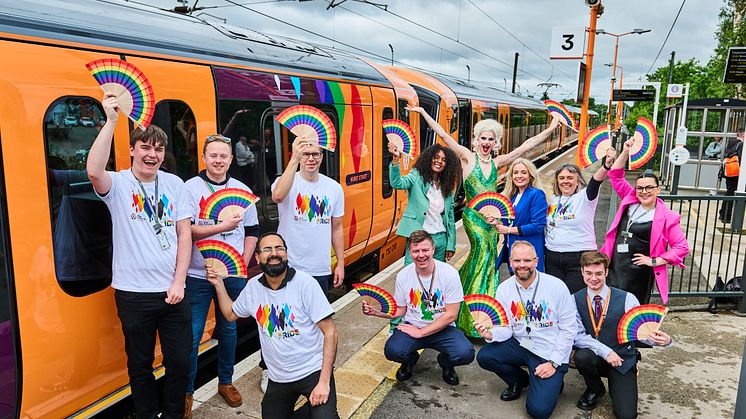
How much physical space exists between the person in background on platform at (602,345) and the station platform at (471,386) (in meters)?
0.15

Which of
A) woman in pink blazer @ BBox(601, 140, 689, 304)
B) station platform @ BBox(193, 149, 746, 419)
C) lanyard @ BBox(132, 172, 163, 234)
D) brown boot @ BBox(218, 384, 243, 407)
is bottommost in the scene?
station platform @ BBox(193, 149, 746, 419)

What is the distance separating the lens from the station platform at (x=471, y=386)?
156 inches

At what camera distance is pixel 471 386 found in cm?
436

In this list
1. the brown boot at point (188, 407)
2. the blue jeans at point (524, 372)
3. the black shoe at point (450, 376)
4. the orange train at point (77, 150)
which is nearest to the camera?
the orange train at point (77, 150)

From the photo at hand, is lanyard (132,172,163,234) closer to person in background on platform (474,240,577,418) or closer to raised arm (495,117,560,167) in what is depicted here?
person in background on platform (474,240,577,418)

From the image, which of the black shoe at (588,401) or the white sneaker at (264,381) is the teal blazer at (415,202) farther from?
the black shoe at (588,401)

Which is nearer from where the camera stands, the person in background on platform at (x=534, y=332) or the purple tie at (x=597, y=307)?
the person in background on platform at (x=534, y=332)

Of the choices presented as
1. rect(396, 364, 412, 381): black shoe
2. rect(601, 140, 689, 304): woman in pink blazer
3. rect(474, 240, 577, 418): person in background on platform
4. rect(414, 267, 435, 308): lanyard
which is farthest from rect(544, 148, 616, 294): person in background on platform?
rect(396, 364, 412, 381): black shoe

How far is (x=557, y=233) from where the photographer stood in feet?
15.6

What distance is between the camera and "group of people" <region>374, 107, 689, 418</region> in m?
3.95

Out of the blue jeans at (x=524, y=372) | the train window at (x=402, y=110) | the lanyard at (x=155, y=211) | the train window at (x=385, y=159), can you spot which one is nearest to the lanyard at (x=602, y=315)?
the blue jeans at (x=524, y=372)

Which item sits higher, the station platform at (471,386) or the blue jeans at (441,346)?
the blue jeans at (441,346)

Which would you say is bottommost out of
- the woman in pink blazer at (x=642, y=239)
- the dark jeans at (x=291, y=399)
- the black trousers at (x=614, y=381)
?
the black trousers at (x=614, y=381)

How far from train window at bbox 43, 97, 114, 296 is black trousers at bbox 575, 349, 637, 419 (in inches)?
125
